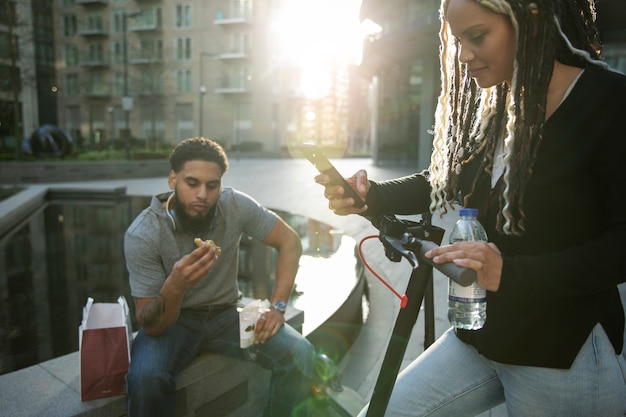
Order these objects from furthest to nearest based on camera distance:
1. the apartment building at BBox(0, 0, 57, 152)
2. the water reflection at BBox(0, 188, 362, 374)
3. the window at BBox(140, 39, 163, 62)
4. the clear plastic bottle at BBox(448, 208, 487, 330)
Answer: the window at BBox(140, 39, 163, 62) < the apartment building at BBox(0, 0, 57, 152) < the water reflection at BBox(0, 188, 362, 374) < the clear plastic bottle at BBox(448, 208, 487, 330)

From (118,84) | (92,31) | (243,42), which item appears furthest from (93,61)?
(243,42)

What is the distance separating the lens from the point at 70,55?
157 ft

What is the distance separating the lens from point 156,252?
2.63 m

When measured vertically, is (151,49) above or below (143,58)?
above

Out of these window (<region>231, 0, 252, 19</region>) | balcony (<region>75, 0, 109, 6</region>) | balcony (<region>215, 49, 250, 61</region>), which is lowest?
balcony (<region>215, 49, 250, 61</region>)

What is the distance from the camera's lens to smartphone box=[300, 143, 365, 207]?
1.47 metres

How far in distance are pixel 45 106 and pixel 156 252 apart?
179 ft

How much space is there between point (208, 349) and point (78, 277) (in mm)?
4119

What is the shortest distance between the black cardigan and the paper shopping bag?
1776 mm

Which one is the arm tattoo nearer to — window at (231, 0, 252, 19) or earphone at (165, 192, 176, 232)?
earphone at (165, 192, 176, 232)

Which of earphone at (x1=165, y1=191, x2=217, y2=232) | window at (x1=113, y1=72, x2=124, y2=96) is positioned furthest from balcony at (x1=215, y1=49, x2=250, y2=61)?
earphone at (x1=165, y1=191, x2=217, y2=232)

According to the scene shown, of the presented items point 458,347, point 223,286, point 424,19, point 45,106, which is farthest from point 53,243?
point 45,106

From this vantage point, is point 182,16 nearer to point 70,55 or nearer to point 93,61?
point 93,61

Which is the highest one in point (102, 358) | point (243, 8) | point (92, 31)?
point (243, 8)
